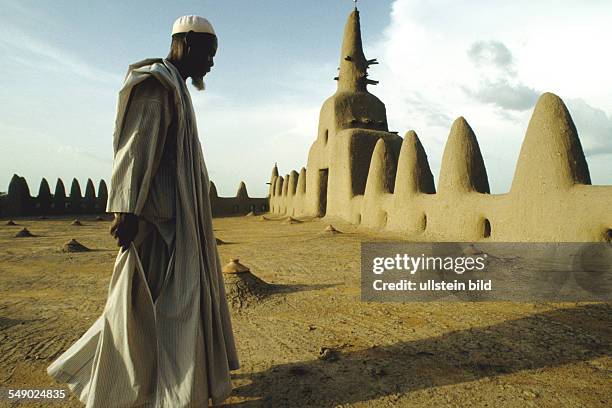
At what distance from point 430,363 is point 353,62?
17034 mm

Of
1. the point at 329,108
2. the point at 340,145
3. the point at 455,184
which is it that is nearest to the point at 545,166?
the point at 455,184

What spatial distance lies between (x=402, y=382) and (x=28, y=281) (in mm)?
5702

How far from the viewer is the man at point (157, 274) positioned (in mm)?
1845

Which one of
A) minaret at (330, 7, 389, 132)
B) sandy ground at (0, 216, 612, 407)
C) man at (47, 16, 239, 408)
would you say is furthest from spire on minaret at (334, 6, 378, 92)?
man at (47, 16, 239, 408)

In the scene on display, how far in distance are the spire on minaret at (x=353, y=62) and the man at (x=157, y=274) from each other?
16405mm

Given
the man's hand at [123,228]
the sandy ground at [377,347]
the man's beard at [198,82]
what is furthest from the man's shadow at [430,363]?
the man's beard at [198,82]

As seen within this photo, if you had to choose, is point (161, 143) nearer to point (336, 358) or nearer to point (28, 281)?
point (336, 358)

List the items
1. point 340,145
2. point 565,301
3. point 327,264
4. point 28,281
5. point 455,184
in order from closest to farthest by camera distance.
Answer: point 565,301
point 28,281
point 327,264
point 455,184
point 340,145

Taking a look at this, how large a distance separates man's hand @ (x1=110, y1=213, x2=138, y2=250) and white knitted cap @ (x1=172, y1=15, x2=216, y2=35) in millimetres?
1075

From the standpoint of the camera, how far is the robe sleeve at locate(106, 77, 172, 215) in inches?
72.7

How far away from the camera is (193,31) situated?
6.88ft

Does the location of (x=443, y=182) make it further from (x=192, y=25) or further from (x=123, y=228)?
(x=123, y=228)

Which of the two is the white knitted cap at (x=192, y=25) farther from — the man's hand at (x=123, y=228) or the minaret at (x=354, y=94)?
the minaret at (x=354, y=94)

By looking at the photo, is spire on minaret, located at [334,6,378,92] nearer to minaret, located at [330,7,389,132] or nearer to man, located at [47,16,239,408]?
minaret, located at [330,7,389,132]
